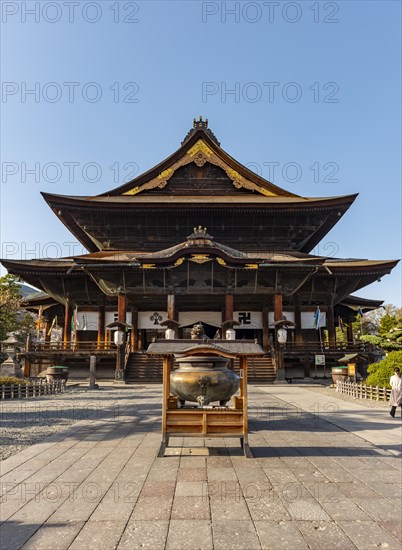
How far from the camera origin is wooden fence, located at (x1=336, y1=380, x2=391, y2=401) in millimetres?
14867

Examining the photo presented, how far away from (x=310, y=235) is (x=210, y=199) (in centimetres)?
836

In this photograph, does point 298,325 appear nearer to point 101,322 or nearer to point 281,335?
point 281,335

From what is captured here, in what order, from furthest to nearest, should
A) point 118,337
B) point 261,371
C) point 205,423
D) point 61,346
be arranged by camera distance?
point 61,346, point 261,371, point 118,337, point 205,423

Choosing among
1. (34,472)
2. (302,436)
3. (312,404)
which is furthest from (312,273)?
(34,472)

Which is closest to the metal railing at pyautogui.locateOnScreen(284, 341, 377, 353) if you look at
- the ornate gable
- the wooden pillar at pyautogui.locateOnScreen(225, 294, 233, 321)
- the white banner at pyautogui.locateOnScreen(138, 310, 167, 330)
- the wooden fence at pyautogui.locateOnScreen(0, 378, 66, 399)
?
the wooden pillar at pyautogui.locateOnScreen(225, 294, 233, 321)

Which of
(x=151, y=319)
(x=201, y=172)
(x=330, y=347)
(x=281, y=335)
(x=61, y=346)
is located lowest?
(x=61, y=346)

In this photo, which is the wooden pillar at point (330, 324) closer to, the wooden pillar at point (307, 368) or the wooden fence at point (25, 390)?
the wooden pillar at point (307, 368)

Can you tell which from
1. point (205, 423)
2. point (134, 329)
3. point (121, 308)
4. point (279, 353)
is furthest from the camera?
point (134, 329)

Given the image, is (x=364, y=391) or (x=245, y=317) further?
(x=245, y=317)

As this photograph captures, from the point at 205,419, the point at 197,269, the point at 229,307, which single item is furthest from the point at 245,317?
the point at 205,419

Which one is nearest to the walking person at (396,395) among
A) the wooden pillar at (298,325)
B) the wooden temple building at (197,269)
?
the wooden temple building at (197,269)

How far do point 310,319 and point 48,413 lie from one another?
19.9 m

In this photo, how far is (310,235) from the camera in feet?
102

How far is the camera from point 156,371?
2259 centimetres
